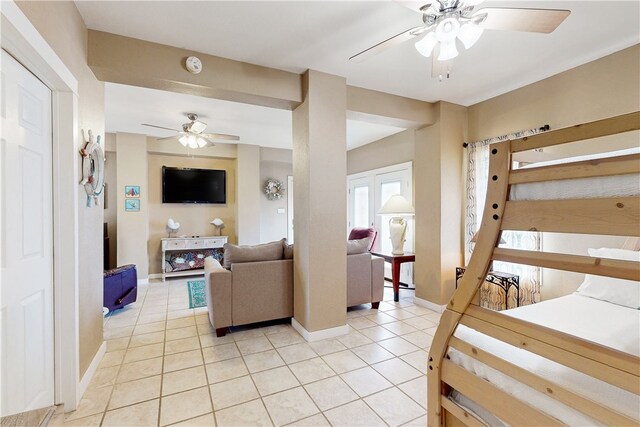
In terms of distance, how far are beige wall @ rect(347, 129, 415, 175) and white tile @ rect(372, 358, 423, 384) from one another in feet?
10.5

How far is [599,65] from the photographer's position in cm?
251

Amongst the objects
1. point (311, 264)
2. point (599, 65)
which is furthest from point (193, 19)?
point (599, 65)

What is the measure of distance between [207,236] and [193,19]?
423 centimetres

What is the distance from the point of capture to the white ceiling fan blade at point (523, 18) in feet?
4.70

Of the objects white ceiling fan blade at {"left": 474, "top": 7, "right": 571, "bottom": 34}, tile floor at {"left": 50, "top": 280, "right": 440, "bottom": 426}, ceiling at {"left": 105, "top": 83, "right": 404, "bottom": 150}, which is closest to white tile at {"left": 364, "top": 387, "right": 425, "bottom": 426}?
tile floor at {"left": 50, "top": 280, "right": 440, "bottom": 426}

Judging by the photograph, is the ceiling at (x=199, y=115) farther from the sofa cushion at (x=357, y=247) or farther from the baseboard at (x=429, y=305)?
the baseboard at (x=429, y=305)

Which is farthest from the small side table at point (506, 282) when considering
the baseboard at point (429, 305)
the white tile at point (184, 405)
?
the white tile at point (184, 405)

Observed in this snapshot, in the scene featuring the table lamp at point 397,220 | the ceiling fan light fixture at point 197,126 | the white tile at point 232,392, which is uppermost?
the ceiling fan light fixture at point 197,126

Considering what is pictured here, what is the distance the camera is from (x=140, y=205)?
480 centimetres

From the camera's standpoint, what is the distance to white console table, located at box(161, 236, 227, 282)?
4.99m

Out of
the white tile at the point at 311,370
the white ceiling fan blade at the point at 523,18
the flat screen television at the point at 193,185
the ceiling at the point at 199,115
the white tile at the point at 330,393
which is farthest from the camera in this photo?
the flat screen television at the point at 193,185

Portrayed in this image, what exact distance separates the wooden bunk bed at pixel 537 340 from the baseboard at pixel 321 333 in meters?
1.60

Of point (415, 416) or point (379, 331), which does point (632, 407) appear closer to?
point (415, 416)

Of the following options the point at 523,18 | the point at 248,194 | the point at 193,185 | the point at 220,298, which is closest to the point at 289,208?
the point at 248,194
